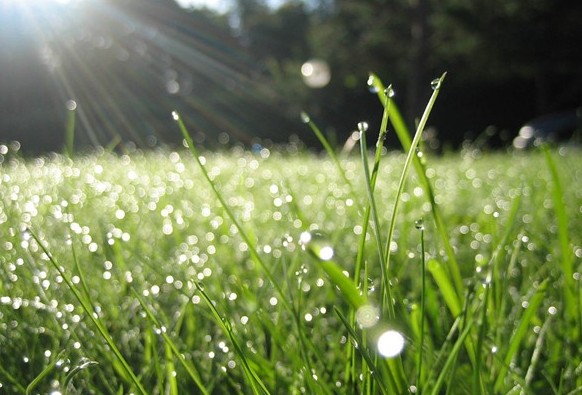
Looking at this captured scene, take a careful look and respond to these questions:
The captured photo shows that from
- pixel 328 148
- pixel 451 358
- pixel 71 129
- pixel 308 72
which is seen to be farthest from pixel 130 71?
pixel 451 358

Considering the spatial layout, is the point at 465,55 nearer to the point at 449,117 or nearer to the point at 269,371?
the point at 449,117

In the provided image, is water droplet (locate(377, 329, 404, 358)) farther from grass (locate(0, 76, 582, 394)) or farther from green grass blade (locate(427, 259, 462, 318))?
green grass blade (locate(427, 259, 462, 318))

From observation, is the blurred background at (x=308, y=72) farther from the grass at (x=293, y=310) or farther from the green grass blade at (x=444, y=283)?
the green grass blade at (x=444, y=283)

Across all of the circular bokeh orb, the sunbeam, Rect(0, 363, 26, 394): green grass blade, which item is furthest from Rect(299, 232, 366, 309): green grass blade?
the circular bokeh orb

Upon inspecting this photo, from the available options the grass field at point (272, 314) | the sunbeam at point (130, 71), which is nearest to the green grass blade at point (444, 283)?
the grass field at point (272, 314)

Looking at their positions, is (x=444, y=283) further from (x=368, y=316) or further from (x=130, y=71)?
(x=130, y=71)

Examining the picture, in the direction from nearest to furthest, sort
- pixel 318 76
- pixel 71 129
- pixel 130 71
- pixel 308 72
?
pixel 71 129, pixel 308 72, pixel 318 76, pixel 130 71

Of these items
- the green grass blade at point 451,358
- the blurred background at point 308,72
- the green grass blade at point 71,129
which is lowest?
the green grass blade at point 451,358
